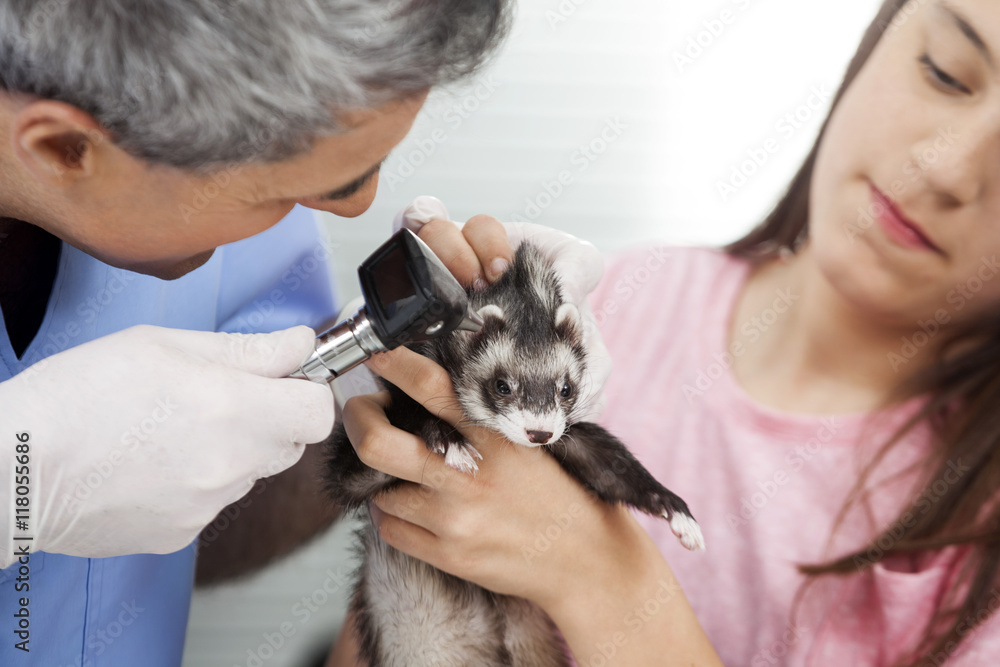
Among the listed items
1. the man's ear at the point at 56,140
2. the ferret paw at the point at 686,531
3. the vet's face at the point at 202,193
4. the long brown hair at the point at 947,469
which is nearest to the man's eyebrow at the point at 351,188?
the vet's face at the point at 202,193

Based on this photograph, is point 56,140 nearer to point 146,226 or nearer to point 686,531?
point 146,226

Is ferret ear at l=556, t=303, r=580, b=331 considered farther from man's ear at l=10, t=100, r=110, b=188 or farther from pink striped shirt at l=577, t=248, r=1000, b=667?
man's ear at l=10, t=100, r=110, b=188

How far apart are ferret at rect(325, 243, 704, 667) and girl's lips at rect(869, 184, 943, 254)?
1.68 ft

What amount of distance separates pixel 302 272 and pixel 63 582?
67cm

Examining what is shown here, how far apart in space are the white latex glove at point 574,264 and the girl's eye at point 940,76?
1.96ft

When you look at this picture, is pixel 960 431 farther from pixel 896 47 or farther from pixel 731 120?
pixel 731 120

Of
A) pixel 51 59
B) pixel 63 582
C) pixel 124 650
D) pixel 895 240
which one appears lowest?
pixel 124 650

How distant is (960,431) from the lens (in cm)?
106

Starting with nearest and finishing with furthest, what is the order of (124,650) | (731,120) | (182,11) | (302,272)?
(182,11), (124,650), (302,272), (731,120)

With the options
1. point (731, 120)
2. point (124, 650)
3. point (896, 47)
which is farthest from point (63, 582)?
point (731, 120)

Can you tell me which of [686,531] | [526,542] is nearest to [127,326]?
[526,542]

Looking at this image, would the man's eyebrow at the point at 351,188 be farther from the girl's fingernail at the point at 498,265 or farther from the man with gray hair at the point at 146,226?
the girl's fingernail at the point at 498,265

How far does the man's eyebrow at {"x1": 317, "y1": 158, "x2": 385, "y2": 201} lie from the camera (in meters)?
0.73

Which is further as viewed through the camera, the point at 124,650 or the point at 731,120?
the point at 731,120
